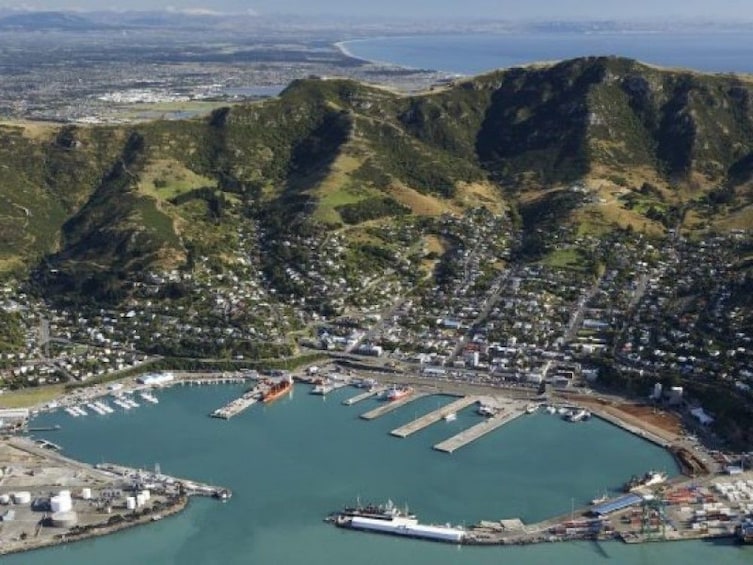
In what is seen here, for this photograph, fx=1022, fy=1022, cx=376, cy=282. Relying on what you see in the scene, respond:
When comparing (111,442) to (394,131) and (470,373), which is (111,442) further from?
(394,131)

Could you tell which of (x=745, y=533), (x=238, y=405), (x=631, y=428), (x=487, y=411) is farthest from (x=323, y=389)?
(x=745, y=533)

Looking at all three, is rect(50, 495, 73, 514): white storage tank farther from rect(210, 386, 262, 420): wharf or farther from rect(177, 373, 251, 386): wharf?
rect(177, 373, 251, 386): wharf

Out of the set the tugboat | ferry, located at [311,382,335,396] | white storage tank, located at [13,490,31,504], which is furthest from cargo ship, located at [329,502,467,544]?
ferry, located at [311,382,335,396]

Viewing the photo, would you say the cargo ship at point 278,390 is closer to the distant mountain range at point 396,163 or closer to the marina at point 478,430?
the marina at point 478,430

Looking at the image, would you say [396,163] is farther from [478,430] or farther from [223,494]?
[223,494]

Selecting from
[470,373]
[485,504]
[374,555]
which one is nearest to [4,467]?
[374,555]
